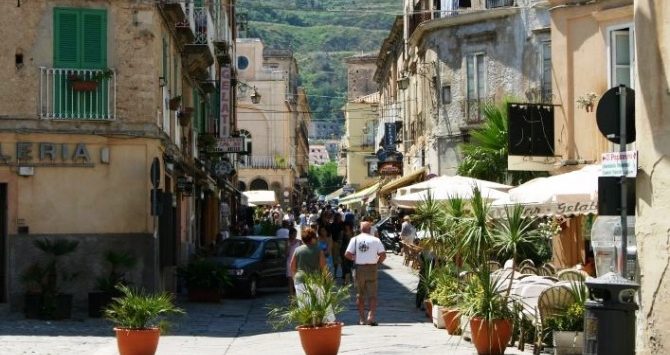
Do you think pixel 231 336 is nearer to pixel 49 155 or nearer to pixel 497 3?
pixel 49 155

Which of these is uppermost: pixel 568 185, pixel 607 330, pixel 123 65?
pixel 123 65

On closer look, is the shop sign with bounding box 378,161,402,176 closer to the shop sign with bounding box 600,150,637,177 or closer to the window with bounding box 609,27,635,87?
the window with bounding box 609,27,635,87

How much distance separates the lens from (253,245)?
28000mm

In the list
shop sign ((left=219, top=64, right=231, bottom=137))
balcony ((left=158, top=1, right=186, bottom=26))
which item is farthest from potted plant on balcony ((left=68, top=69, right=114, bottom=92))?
shop sign ((left=219, top=64, right=231, bottom=137))

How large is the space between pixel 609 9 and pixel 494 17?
1827 centimetres

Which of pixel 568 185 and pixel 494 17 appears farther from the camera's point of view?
pixel 494 17

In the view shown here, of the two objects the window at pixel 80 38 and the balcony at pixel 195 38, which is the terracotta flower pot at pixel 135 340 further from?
the balcony at pixel 195 38

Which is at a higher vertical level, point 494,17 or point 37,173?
point 494,17

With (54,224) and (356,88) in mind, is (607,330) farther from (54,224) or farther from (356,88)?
(356,88)

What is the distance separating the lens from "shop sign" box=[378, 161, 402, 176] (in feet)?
167

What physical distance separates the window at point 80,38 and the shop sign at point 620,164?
12.9 metres

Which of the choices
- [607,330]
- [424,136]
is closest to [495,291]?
[607,330]

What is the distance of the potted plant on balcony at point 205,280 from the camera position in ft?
81.4

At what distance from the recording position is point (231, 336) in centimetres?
1878
